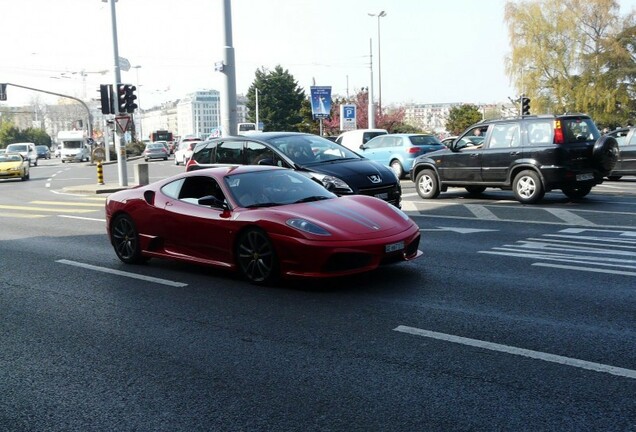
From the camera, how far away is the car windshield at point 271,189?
7.96 metres

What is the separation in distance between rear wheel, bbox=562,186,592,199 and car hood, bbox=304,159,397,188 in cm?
500

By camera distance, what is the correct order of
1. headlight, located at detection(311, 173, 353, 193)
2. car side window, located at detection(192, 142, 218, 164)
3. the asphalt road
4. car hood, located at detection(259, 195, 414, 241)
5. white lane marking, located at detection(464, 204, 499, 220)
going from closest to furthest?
Result: the asphalt road < car hood, located at detection(259, 195, 414, 241) < headlight, located at detection(311, 173, 353, 193) < white lane marking, located at detection(464, 204, 499, 220) < car side window, located at detection(192, 142, 218, 164)

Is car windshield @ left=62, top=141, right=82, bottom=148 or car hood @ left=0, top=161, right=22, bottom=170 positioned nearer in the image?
car hood @ left=0, top=161, right=22, bottom=170

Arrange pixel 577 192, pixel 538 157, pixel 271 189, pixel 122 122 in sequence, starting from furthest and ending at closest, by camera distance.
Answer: pixel 122 122
pixel 577 192
pixel 538 157
pixel 271 189

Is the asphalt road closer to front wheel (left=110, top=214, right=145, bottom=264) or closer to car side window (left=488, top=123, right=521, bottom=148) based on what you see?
front wheel (left=110, top=214, right=145, bottom=264)

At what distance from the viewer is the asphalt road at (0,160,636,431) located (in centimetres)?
405

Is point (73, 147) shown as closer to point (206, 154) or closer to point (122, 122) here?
point (122, 122)

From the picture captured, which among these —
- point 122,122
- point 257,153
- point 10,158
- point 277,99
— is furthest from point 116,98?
point 277,99

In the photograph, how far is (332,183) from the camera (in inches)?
467

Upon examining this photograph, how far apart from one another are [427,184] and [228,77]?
7.88 m

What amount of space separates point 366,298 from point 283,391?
8.23 feet

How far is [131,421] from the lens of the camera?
4.04 metres

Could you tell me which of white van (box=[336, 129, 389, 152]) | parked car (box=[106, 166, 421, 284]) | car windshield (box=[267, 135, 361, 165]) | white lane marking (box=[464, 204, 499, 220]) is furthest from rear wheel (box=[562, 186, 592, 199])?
white van (box=[336, 129, 389, 152])

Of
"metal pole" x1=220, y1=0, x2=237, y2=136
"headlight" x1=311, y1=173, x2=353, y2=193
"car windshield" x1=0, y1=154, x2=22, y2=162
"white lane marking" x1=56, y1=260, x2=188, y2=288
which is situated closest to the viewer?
"white lane marking" x1=56, y1=260, x2=188, y2=288
